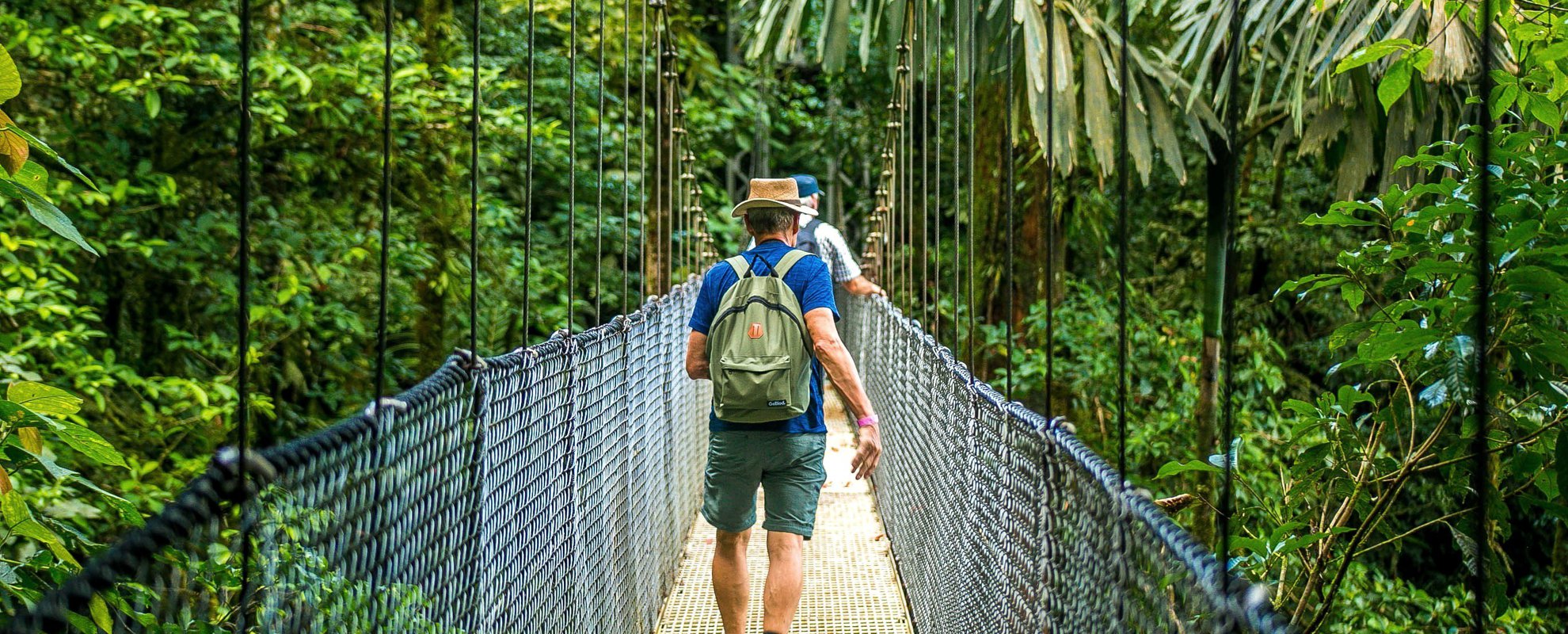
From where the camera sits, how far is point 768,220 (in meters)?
2.26

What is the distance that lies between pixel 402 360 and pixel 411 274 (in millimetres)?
1477

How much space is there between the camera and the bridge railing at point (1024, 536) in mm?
923

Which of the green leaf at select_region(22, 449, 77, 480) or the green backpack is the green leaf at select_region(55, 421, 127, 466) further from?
the green backpack

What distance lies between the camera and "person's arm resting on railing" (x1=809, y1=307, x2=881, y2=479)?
2.12 metres

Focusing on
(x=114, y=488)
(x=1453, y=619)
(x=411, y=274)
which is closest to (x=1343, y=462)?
(x=1453, y=619)

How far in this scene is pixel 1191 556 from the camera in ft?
2.87

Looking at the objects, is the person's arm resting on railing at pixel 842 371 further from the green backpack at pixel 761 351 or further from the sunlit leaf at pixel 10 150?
the sunlit leaf at pixel 10 150

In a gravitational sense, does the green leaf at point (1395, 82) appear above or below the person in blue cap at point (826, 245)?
above

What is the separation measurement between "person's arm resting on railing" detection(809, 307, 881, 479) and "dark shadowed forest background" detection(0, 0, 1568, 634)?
0.23m

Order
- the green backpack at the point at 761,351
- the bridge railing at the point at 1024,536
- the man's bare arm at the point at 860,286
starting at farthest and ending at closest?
the man's bare arm at the point at 860,286 → the green backpack at the point at 761,351 → the bridge railing at the point at 1024,536

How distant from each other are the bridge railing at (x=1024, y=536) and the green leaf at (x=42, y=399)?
0.99 metres

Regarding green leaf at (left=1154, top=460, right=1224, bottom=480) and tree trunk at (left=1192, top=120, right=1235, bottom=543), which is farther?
tree trunk at (left=1192, top=120, right=1235, bottom=543)

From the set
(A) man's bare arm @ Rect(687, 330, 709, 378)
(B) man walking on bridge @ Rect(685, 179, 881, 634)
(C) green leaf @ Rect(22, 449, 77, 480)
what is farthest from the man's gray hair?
(C) green leaf @ Rect(22, 449, 77, 480)

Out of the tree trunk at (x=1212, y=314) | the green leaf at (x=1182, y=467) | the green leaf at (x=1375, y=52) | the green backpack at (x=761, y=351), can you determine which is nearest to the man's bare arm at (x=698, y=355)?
the green backpack at (x=761, y=351)
